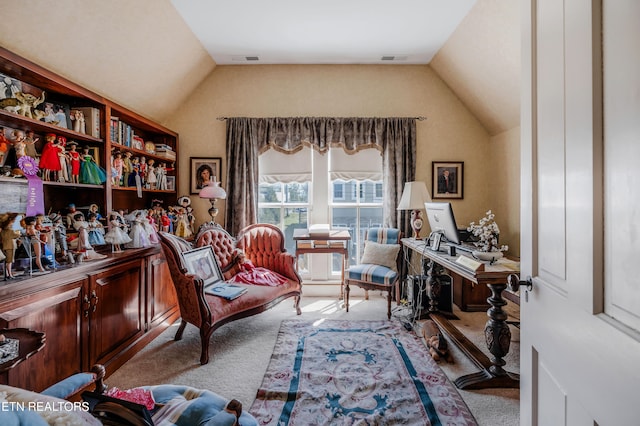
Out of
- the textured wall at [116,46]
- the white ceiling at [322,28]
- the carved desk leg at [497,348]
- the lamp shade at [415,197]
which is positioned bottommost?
the carved desk leg at [497,348]

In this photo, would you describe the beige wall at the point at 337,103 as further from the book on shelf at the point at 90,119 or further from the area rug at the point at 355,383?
the area rug at the point at 355,383

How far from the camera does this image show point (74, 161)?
2.43 m

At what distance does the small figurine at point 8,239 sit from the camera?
167cm

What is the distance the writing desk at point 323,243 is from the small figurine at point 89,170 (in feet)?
6.68

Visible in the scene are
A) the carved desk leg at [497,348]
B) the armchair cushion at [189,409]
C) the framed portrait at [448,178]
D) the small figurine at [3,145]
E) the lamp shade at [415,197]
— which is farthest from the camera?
the framed portrait at [448,178]

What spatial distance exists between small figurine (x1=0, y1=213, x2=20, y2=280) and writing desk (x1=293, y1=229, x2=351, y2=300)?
2.45m

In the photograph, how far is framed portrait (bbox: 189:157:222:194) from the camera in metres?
4.05

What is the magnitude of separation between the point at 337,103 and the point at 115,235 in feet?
9.80

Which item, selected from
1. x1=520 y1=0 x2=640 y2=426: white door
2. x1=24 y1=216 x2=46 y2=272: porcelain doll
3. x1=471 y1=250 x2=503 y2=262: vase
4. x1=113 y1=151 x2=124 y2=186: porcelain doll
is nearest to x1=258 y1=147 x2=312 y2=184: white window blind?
x1=113 y1=151 x2=124 y2=186: porcelain doll

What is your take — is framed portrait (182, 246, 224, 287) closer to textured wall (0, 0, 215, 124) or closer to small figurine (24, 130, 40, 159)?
small figurine (24, 130, 40, 159)

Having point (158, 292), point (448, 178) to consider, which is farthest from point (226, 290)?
point (448, 178)

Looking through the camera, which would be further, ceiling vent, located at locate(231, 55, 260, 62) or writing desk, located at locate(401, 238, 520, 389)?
ceiling vent, located at locate(231, 55, 260, 62)

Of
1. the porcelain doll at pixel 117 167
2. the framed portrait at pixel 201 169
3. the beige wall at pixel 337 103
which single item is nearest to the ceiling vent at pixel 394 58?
the beige wall at pixel 337 103

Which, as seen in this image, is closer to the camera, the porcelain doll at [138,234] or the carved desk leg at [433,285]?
the porcelain doll at [138,234]
